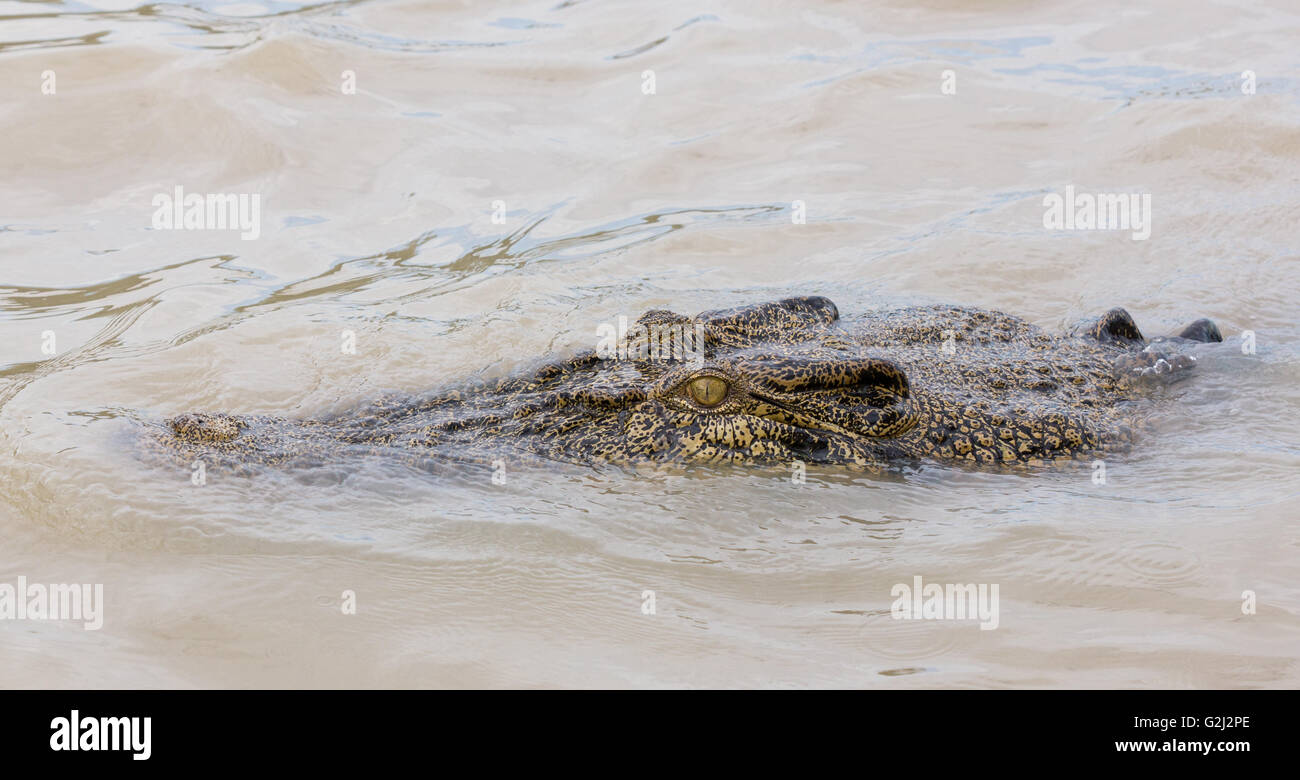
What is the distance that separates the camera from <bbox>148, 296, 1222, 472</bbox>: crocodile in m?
4.93

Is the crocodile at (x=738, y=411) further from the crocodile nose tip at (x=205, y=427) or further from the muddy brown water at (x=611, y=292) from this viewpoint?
the muddy brown water at (x=611, y=292)

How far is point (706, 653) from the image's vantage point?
3646mm

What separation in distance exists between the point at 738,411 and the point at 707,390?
0.55ft

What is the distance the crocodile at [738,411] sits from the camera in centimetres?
493

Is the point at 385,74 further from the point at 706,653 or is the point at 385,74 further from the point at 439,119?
the point at 706,653

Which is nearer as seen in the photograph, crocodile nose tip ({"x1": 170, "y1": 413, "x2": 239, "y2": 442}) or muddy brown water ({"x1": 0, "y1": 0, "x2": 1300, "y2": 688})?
muddy brown water ({"x1": 0, "y1": 0, "x2": 1300, "y2": 688})

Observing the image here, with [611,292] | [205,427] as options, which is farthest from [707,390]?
[611,292]

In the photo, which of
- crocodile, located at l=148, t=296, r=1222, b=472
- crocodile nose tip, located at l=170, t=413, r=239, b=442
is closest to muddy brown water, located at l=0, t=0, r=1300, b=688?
crocodile, located at l=148, t=296, r=1222, b=472

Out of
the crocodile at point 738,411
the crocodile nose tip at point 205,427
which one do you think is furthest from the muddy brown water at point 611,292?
the crocodile nose tip at point 205,427

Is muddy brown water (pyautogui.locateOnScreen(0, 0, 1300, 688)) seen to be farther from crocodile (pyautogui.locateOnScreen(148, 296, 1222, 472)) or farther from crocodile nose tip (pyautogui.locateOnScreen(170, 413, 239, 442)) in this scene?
crocodile nose tip (pyautogui.locateOnScreen(170, 413, 239, 442))

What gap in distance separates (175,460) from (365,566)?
42.1 inches

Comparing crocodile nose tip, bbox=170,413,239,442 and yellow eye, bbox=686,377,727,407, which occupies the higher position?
yellow eye, bbox=686,377,727,407

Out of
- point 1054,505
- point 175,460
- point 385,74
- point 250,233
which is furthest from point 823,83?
point 175,460

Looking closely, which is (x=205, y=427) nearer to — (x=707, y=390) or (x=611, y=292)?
(x=707, y=390)
